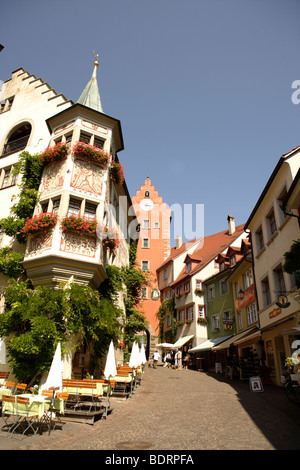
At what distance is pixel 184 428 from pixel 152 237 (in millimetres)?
35628

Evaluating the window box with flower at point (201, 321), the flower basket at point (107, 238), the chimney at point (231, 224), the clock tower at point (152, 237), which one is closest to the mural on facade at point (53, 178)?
the flower basket at point (107, 238)

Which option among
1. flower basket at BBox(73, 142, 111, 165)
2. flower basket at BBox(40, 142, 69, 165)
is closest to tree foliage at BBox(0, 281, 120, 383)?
flower basket at BBox(40, 142, 69, 165)

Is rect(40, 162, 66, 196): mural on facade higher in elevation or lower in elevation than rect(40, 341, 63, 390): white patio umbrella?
higher

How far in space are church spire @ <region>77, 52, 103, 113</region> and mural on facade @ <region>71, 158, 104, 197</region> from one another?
4.64 meters

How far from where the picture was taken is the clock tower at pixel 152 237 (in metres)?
41.0

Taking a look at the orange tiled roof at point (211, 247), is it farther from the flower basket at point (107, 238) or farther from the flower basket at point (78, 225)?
the flower basket at point (78, 225)

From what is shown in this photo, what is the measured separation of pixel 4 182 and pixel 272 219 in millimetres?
16408

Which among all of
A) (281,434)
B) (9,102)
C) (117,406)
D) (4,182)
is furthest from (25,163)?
(281,434)

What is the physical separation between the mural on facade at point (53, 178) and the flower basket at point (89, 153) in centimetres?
98

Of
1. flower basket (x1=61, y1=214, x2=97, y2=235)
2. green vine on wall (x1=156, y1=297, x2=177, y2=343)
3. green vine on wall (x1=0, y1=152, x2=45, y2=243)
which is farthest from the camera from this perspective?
green vine on wall (x1=156, y1=297, x2=177, y2=343)

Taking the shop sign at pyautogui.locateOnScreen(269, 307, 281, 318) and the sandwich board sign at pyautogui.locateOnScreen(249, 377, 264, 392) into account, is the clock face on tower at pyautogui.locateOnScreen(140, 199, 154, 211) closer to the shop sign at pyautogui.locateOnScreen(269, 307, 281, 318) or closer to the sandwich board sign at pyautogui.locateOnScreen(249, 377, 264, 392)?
the shop sign at pyautogui.locateOnScreen(269, 307, 281, 318)

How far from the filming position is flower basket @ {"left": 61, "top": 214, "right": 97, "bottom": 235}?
14.2m

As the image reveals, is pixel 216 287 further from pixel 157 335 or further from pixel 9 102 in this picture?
pixel 9 102

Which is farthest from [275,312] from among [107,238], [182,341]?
[182,341]
